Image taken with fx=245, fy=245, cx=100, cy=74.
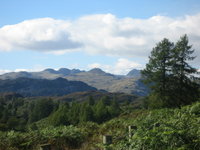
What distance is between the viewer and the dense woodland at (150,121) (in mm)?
7027

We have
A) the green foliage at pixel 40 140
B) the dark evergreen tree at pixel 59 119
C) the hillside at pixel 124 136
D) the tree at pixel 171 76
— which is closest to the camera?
the hillside at pixel 124 136

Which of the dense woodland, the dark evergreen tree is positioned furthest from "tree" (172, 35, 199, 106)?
the dark evergreen tree

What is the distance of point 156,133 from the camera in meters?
7.14

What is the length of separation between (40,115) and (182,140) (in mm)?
116855

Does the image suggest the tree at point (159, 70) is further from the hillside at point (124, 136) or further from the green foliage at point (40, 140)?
the green foliage at point (40, 140)

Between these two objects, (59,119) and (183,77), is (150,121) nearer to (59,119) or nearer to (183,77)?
(183,77)

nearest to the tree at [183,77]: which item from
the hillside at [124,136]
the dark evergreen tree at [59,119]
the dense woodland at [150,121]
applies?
the dense woodland at [150,121]

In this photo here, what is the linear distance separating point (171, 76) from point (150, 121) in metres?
27.3

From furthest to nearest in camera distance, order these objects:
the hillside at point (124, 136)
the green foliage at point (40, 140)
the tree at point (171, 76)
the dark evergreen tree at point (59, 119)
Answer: the dark evergreen tree at point (59, 119)
the tree at point (171, 76)
the green foliage at point (40, 140)
the hillside at point (124, 136)

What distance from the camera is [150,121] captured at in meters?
12.8

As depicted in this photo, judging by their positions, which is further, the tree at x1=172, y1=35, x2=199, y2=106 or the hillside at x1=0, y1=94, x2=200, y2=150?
the tree at x1=172, y1=35, x2=199, y2=106

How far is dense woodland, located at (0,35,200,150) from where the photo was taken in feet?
23.1

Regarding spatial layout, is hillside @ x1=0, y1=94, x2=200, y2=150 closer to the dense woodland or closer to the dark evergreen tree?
the dense woodland

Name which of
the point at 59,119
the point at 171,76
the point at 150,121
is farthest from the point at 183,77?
the point at 59,119
